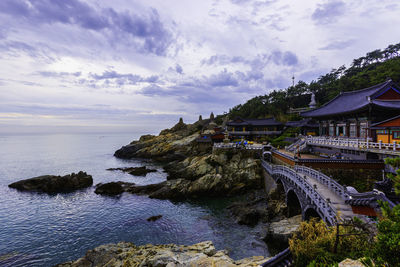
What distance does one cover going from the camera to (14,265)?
19125 mm

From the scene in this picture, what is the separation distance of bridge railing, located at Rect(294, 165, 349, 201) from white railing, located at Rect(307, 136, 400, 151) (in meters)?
7.44

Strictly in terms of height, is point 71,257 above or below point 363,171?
below

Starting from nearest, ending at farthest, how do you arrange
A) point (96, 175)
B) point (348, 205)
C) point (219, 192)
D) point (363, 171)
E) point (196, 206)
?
point (348, 205) → point (363, 171) → point (196, 206) → point (219, 192) → point (96, 175)

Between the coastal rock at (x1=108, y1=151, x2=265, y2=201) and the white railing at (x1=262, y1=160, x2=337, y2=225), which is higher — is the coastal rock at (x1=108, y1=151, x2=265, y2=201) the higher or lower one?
the lower one

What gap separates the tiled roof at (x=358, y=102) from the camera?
2595cm

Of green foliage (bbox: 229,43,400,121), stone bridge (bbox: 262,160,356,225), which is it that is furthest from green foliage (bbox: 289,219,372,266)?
green foliage (bbox: 229,43,400,121)

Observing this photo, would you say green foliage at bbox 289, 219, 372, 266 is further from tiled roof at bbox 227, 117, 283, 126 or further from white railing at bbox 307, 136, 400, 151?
tiled roof at bbox 227, 117, 283, 126

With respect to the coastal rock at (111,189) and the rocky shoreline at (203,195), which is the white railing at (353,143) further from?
the coastal rock at (111,189)

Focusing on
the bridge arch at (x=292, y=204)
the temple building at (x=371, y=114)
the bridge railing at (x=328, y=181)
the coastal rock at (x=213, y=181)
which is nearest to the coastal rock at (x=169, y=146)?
the coastal rock at (x=213, y=181)

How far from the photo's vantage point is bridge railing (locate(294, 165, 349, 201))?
1588cm

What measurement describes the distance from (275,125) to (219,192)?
3556 cm

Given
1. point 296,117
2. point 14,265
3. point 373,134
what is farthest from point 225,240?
point 296,117

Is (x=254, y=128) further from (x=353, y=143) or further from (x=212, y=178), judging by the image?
(x=353, y=143)

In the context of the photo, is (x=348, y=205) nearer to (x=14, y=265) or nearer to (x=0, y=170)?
(x=14, y=265)
